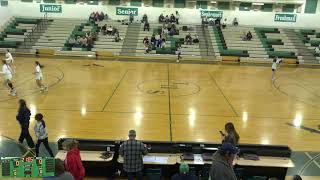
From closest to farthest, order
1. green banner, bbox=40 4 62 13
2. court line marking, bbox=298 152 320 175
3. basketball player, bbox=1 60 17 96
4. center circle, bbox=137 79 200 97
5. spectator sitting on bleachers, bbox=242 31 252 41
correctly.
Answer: court line marking, bbox=298 152 320 175
basketball player, bbox=1 60 17 96
center circle, bbox=137 79 200 97
spectator sitting on bleachers, bbox=242 31 252 41
green banner, bbox=40 4 62 13

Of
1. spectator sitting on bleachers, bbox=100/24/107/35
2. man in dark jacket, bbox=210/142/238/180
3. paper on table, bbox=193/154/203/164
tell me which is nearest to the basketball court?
paper on table, bbox=193/154/203/164

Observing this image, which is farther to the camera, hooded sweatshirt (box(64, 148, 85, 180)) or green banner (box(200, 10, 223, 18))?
green banner (box(200, 10, 223, 18))

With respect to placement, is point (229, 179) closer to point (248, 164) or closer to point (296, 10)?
point (248, 164)

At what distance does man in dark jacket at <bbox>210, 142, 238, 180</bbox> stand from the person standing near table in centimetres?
291

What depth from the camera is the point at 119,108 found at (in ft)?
47.9

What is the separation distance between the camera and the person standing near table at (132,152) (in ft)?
23.8

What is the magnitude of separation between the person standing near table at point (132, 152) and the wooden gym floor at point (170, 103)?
13.6ft

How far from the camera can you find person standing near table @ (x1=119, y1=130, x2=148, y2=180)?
726cm

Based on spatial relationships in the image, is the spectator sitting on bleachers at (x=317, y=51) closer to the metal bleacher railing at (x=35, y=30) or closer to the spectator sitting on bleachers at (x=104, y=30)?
the spectator sitting on bleachers at (x=104, y=30)

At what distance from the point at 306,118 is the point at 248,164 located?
23.6 ft

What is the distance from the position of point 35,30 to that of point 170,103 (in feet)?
66.8

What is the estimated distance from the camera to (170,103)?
51.3 ft

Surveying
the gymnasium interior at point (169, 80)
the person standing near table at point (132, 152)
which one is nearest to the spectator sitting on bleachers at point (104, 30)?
the gymnasium interior at point (169, 80)

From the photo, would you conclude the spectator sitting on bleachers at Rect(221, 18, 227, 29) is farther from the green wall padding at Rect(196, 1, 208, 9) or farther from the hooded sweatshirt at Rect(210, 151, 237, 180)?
the hooded sweatshirt at Rect(210, 151, 237, 180)
